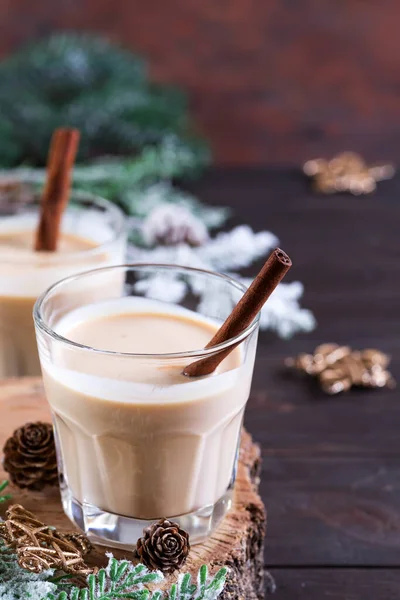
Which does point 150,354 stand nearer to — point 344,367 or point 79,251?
point 79,251

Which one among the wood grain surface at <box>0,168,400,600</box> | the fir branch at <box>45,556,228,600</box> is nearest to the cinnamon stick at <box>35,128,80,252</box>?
the wood grain surface at <box>0,168,400,600</box>

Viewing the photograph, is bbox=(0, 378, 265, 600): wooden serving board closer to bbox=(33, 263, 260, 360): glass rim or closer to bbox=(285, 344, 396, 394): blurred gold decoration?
bbox=(33, 263, 260, 360): glass rim

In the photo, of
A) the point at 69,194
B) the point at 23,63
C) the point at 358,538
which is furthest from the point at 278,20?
the point at 358,538

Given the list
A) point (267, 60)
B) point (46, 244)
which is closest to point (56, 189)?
point (46, 244)

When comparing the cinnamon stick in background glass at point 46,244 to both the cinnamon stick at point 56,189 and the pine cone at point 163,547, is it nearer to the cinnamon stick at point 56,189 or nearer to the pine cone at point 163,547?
the cinnamon stick at point 56,189

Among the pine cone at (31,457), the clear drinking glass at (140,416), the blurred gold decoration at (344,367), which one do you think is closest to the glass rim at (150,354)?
the clear drinking glass at (140,416)

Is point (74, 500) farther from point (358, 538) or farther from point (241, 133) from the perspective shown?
point (241, 133)

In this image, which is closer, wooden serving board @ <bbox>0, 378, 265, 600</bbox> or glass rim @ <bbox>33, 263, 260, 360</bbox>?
glass rim @ <bbox>33, 263, 260, 360</bbox>
